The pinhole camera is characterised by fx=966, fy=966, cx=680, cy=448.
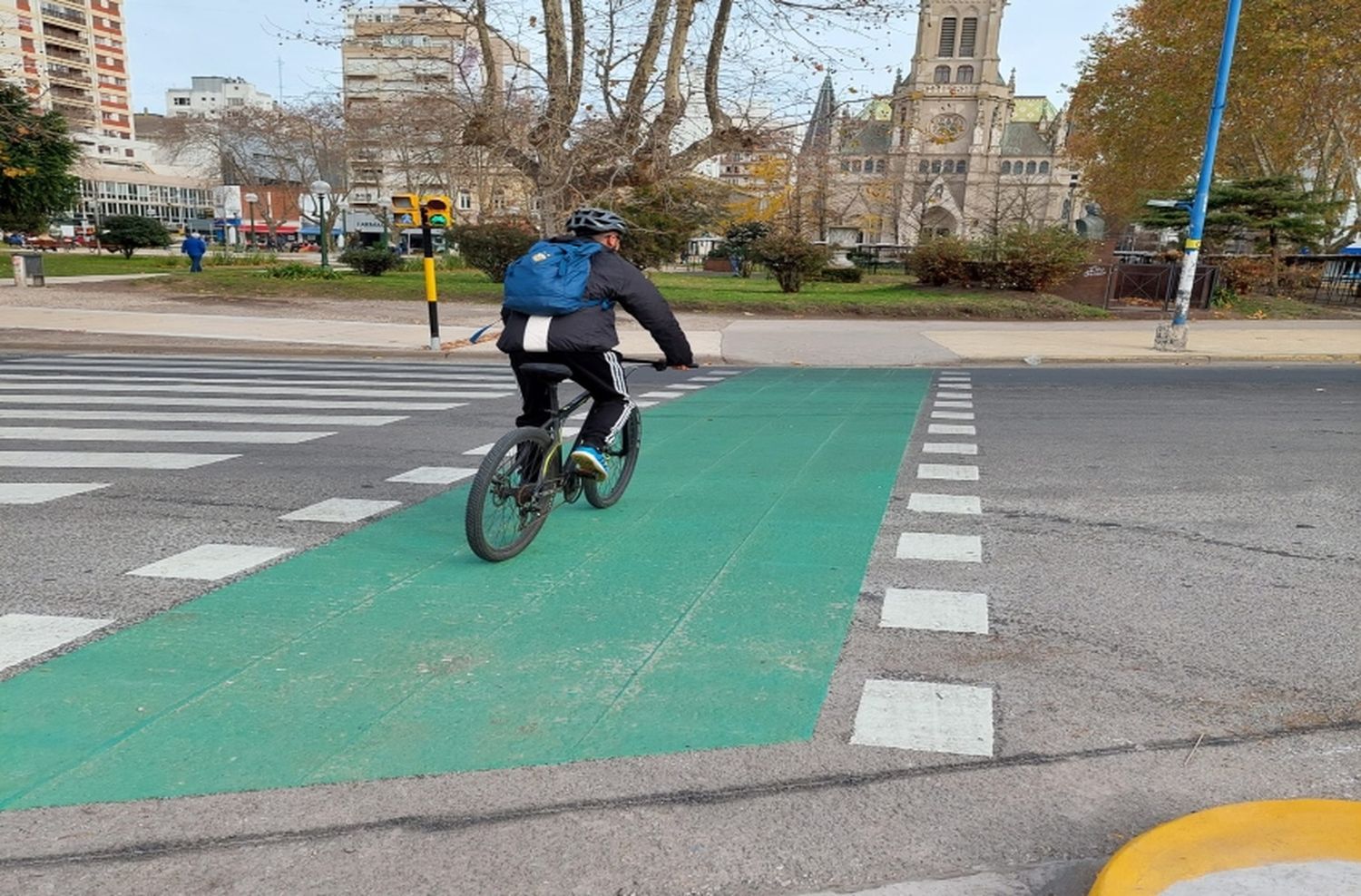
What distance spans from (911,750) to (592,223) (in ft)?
10.1

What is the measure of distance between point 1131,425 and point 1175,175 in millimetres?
37580

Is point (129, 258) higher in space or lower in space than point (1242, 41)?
lower

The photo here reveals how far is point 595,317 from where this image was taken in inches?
196

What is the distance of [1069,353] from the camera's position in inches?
658

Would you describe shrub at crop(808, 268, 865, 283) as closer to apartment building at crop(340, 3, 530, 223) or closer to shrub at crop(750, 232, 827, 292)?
shrub at crop(750, 232, 827, 292)

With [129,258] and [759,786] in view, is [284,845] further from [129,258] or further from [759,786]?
[129,258]

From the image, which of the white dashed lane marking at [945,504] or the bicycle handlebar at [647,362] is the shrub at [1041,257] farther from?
the bicycle handlebar at [647,362]

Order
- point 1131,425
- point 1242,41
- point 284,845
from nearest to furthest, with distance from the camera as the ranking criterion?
point 284,845 < point 1131,425 < point 1242,41

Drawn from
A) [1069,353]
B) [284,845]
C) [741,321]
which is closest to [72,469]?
[284,845]

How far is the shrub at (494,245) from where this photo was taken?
28.7 m

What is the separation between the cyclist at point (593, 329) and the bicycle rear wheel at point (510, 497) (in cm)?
31

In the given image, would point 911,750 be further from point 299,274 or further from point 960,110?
point 960,110

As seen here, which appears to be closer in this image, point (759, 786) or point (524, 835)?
point (524, 835)

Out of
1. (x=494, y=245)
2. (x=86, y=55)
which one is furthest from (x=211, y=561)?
(x=86, y=55)
